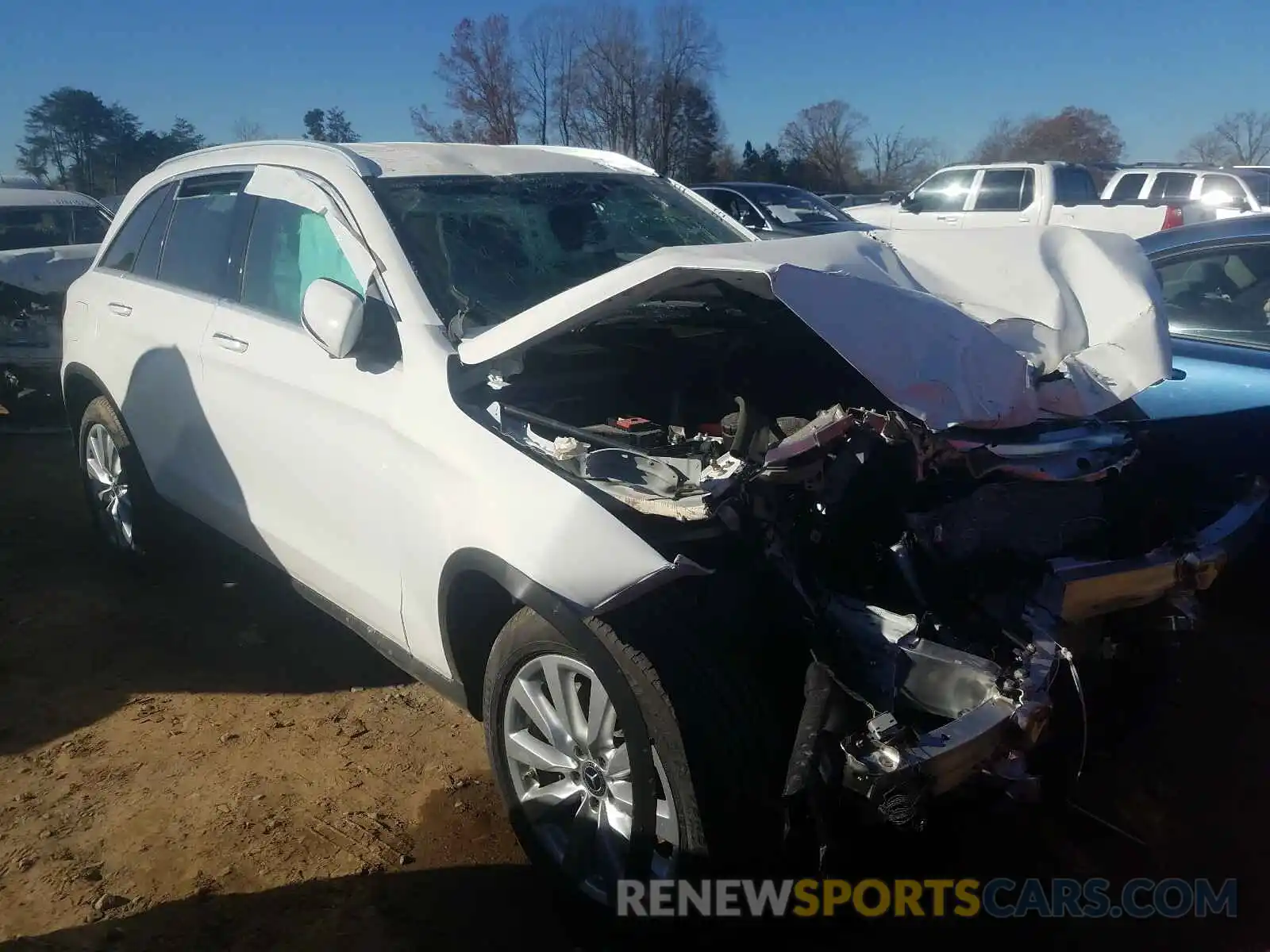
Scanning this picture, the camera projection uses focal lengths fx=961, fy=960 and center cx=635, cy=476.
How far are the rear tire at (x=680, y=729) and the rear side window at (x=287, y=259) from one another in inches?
61.9

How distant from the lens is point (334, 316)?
9.12 ft

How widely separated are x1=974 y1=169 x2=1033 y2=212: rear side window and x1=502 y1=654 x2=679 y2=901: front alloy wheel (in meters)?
14.2

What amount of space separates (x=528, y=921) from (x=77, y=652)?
8.70ft

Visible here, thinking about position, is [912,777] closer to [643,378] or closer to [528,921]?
[528,921]

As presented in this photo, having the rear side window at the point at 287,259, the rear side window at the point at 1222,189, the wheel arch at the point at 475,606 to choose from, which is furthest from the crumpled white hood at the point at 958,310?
the rear side window at the point at 1222,189

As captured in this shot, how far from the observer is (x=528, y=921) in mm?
2621

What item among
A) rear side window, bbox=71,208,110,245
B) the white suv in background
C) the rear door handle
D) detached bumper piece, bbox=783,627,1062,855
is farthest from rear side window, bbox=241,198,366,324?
the white suv in background

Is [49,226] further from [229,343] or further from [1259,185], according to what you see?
[1259,185]

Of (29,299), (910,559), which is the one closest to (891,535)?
(910,559)

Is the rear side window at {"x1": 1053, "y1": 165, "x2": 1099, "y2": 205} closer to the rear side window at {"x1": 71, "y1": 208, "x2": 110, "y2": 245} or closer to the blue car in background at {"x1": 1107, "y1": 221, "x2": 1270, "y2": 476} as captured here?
the blue car in background at {"x1": 1107, "y1": 221, "x2": 1270, "y2": 476}

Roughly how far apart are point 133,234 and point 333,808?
10.2 feet

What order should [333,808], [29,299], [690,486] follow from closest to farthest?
1. [690,486]
2. [333,808]
3. [29,299]

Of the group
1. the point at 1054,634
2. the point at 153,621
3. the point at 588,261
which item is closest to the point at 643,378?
the point at 588,261

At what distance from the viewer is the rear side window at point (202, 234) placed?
390 centimetres
